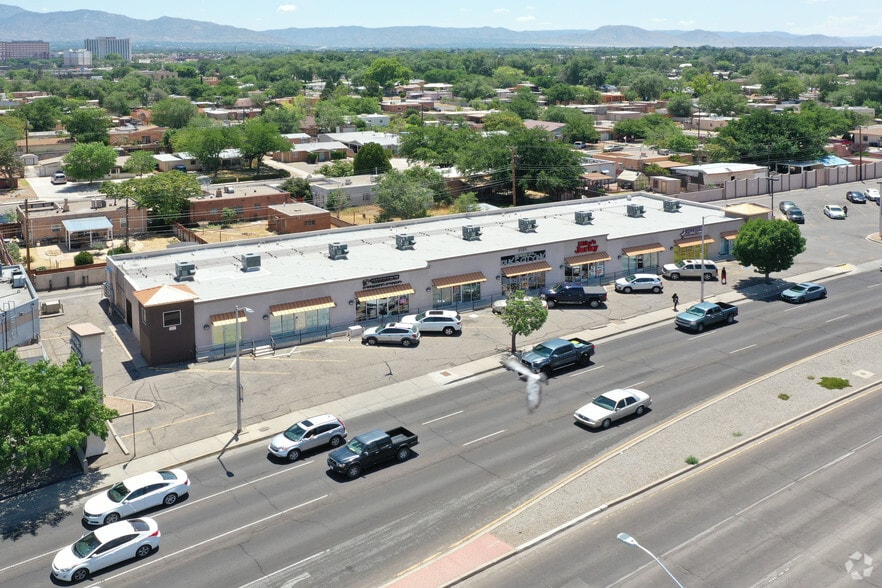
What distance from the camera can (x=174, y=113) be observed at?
15325cm

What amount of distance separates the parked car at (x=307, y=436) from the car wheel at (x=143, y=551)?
7683 mm

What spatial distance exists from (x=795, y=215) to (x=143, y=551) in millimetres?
73704

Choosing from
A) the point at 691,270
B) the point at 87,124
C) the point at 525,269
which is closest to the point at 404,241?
the point at 525,269

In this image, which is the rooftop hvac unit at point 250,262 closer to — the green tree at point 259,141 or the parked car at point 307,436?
the parked car at point 307,436

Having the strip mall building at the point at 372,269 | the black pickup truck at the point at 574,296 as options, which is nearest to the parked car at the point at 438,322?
the strip mall building at the point at 372,269

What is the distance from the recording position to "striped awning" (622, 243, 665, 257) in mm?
63156

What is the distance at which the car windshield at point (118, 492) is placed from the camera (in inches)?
1200

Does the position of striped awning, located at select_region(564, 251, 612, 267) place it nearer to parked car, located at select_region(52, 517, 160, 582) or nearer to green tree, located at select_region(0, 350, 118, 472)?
green tree, located at select_region(0, 350, 118, 472)

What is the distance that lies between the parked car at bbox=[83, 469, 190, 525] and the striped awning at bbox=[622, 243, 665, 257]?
133ft

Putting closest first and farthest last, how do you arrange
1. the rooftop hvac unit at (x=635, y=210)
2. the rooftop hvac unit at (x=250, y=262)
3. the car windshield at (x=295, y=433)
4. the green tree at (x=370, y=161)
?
the car windshield at (x=295, y=433)
the rooftop hvac unit at (x=250, y=262)
the rooftop hvac unit at (x=635, y=210)
the green tree at (x=370, y=161)

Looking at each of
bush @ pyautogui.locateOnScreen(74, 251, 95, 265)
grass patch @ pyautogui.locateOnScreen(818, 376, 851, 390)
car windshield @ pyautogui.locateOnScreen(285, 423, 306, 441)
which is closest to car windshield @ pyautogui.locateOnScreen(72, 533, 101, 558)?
car windshield @ pyautogui.locateOnScreen(285, 423, 306, 441)

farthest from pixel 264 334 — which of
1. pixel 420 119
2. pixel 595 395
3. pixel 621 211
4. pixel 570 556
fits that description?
pixel 420 119

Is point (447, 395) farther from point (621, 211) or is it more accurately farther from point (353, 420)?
point (621, 211)

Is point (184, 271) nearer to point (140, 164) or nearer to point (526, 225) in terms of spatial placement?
point (526, 225)
